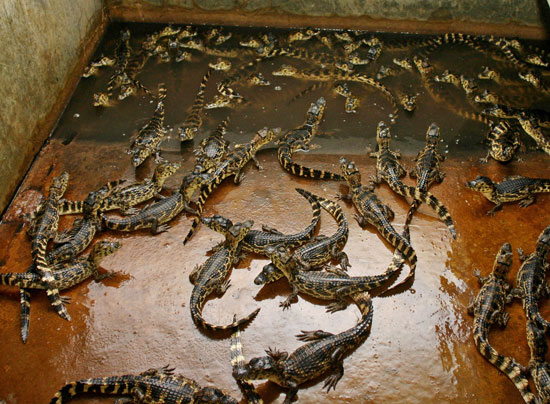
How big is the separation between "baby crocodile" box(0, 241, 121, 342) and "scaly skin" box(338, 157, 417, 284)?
9.63ft

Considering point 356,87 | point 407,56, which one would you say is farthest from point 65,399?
point 407,56

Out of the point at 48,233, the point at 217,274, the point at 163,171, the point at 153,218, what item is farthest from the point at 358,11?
the point at 48,233

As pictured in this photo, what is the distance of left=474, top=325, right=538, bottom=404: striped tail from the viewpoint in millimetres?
4422

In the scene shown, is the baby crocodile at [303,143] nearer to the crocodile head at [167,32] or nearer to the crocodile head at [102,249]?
the crocodile head at [102,249]

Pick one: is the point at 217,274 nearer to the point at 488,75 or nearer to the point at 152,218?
the point at 152,218

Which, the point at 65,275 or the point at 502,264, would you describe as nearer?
the point at 502,264

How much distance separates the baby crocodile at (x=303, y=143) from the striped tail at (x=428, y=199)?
0.79 m

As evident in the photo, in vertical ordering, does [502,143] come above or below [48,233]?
above

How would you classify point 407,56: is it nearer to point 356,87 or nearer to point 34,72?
point 356,87

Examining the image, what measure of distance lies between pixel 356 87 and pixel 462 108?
70.3 inches

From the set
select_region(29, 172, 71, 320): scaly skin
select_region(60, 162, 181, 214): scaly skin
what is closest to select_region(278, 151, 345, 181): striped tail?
select_region(60, 162, 181, 214): scaly skin

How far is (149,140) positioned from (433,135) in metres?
4.10

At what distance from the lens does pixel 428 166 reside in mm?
6453

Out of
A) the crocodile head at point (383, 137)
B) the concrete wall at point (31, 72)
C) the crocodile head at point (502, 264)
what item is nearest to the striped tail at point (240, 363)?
the crocodile head at point (502, 264)
